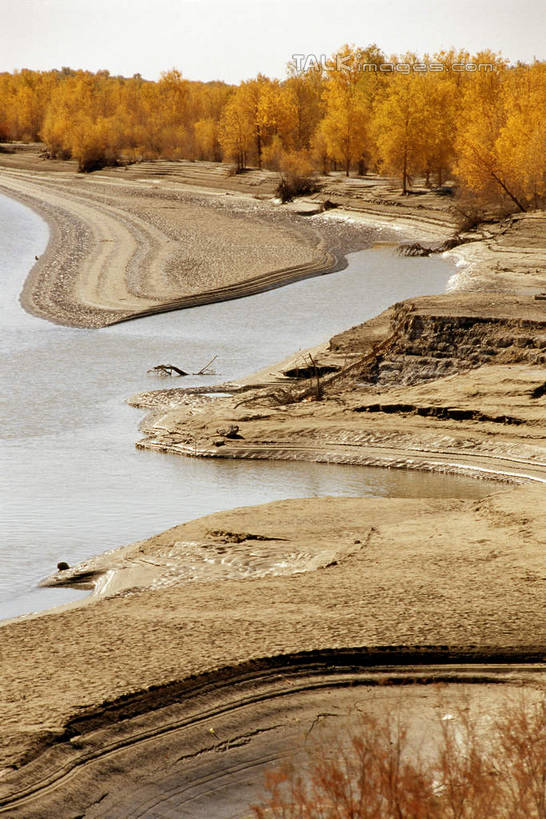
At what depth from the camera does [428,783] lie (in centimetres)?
588

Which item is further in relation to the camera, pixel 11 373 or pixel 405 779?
pixel 11 373

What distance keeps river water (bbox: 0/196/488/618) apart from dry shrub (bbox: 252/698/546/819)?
6282mm

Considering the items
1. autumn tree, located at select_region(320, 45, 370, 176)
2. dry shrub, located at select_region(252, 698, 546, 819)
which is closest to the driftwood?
dry shrub, located at select_region(252, 698, 546, 819)

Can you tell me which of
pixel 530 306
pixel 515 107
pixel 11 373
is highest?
pixel 515 107

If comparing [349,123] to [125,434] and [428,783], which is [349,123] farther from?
[428,783]

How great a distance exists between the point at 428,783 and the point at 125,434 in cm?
1484

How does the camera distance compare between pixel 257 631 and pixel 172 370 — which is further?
pixel 172 370

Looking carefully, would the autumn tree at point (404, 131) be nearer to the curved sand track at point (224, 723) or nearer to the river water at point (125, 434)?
the river water at point (125, 434)

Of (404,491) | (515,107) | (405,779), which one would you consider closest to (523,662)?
(405,779)

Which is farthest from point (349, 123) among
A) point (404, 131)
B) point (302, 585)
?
point (302, 585)

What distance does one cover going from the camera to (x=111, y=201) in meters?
60.8

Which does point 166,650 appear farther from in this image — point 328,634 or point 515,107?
point 515,107

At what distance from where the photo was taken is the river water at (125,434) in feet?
47.4

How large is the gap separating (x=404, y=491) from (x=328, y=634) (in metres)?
7.52
